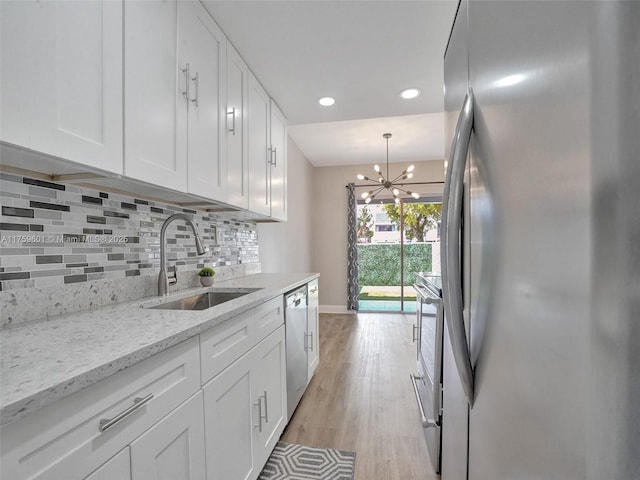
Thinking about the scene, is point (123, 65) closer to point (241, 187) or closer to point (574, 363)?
point (241, 187)

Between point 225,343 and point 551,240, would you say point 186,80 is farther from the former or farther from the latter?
point 551,240

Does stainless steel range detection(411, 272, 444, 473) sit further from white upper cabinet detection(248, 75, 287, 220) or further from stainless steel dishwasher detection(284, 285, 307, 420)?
white upper cabinet detection(248, 75, 287, 220)

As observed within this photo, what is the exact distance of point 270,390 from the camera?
1.62 meters

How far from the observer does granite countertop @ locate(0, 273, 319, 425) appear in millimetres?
539

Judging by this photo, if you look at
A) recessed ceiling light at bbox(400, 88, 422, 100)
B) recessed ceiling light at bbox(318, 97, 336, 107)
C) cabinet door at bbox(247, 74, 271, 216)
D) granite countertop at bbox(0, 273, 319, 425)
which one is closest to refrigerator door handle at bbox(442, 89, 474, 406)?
granite countertop at bbox(0, 273, 319, 425)

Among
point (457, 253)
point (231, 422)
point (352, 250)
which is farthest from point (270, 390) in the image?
point (352, 250)

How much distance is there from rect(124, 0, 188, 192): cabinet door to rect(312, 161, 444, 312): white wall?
4317 mm

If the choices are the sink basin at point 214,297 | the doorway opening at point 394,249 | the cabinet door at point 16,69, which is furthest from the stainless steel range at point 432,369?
the doorway opening at point 394,249

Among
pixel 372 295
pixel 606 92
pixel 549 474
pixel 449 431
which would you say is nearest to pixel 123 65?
pixel 606 92

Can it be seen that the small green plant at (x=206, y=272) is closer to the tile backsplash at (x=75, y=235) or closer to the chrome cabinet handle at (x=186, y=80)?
the tile backsplash at (x=75, y=235)

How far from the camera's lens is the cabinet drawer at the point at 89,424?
0.51 m

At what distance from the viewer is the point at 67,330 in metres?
0.90

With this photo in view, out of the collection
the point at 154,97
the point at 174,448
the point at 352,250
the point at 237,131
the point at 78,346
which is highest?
the point at 237,131

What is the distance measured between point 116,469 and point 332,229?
200 inches
